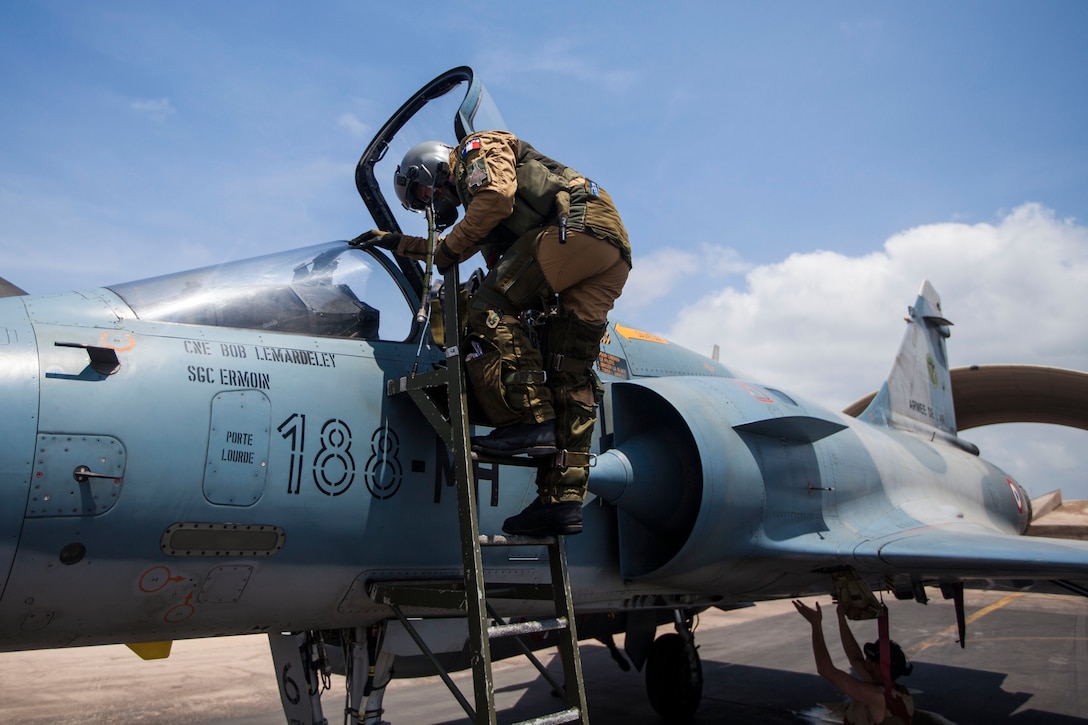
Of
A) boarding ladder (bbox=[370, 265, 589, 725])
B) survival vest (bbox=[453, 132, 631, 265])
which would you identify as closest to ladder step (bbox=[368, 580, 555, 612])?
boarding ladder (bbox=[370, 265, 589, 725])

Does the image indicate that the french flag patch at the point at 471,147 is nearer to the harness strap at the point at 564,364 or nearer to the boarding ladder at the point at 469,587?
the boarding ladder at the point at 469,587

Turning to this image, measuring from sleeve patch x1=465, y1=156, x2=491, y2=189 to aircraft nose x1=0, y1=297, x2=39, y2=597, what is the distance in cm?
187

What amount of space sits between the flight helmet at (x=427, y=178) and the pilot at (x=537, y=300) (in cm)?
20

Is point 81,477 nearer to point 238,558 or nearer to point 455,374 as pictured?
point 238,558

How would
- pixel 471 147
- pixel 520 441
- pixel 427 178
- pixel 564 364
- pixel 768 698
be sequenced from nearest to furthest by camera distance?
1. pixel 520 441
2. pixel 471 147
3. pixel 564 364
4. pixel 427 178
5. pixel 768 698

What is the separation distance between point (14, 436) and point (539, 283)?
2.22 m

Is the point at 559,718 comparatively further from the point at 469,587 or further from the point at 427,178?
the point at 427,178

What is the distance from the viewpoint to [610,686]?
954cm

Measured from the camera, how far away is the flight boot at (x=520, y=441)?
3.45 meters

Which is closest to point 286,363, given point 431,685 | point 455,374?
point 455,374

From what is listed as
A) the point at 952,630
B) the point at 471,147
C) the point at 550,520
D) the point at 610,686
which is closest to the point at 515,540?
the point at 550,520

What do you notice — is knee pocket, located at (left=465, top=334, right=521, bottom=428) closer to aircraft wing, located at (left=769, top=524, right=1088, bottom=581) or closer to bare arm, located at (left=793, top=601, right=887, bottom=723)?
aircraft wing, located at (left=769, top=524, right=1088, bottom=581)

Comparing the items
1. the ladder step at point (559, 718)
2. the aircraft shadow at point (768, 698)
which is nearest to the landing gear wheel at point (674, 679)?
the aircraft shadow at point (768, 698)

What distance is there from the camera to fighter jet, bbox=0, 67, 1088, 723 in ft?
9.43
